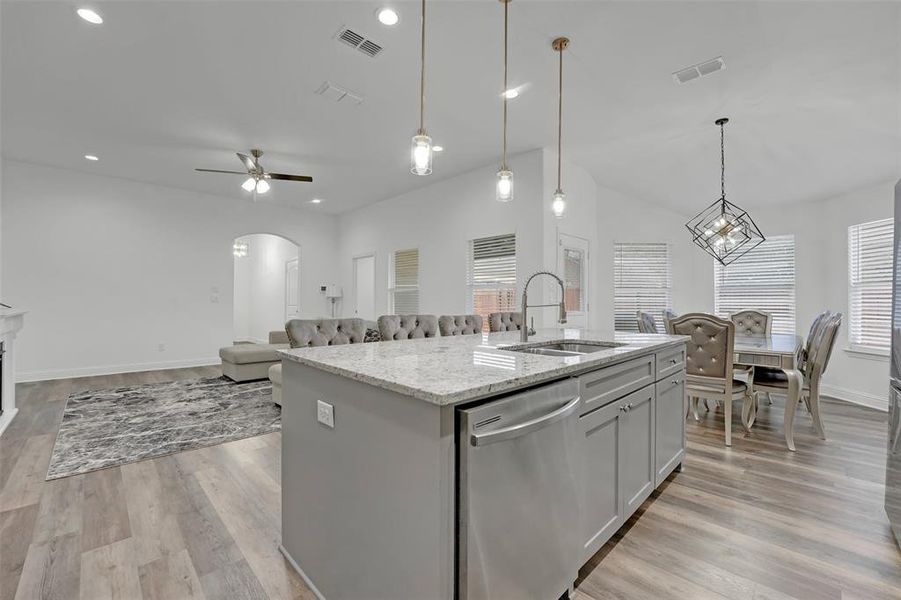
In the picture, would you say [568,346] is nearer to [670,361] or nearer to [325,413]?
[670,361]

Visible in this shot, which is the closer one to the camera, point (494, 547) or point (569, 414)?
point (494, 547)

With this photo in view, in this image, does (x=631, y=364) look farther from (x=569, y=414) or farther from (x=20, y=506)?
(x=20, y=506)

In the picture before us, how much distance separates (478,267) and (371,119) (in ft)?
7.81

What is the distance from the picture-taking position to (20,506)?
7.10 ft

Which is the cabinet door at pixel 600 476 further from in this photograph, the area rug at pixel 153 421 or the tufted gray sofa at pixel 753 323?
the tufted gray sofa at pixel 753 323

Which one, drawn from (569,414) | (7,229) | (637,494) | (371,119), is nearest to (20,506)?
(569,414)

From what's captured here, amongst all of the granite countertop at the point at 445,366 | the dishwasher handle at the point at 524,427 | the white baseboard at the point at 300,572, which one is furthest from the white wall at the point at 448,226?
the white baseboard at the point at 300,572

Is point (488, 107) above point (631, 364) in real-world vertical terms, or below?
above

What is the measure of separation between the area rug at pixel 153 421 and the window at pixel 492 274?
9.50ft

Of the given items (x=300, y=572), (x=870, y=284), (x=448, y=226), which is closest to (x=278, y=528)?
(x=300, y=572)

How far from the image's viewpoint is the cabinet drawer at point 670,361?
2289 mm

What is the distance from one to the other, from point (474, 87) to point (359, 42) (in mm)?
1019

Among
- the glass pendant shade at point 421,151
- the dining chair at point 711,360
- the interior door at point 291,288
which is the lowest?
the dining chair at point 711,360

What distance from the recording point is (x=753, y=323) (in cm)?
499
